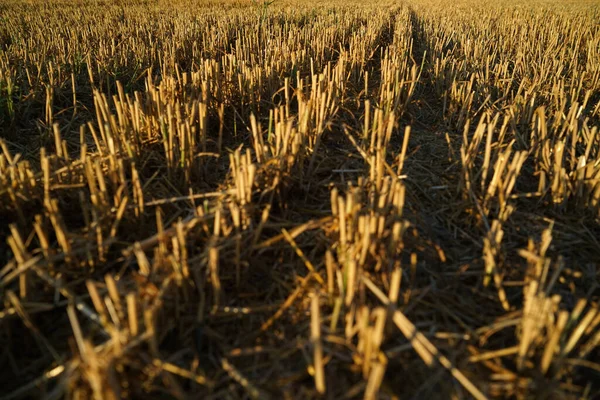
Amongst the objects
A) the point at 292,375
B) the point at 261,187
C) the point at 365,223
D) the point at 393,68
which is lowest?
the point at 292,375

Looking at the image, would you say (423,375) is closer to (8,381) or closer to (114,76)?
(8,381)

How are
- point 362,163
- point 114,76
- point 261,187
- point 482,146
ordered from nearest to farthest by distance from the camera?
point 261,187, point 362,163, point 482,146, point 114,76

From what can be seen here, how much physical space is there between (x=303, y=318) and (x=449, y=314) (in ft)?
1.70

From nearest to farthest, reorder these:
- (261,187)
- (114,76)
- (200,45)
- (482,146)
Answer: (261,187), (482,146), (114,76), (200,45)

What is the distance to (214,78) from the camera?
2.96 metres

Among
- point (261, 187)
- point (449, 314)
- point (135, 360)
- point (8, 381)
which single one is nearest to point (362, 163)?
point (261, 187)

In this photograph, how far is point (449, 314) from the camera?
54.2 inches

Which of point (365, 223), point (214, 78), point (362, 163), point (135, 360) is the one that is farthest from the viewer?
point (214, 78)

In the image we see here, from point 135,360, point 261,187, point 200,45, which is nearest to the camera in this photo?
point 135,360

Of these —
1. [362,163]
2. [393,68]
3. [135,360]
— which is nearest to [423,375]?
[135,360]

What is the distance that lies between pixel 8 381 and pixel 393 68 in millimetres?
2881

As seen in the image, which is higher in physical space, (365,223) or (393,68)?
(393,68)

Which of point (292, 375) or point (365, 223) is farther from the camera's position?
point (365, 223)

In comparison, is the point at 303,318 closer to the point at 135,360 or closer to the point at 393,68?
the point at 135,360
